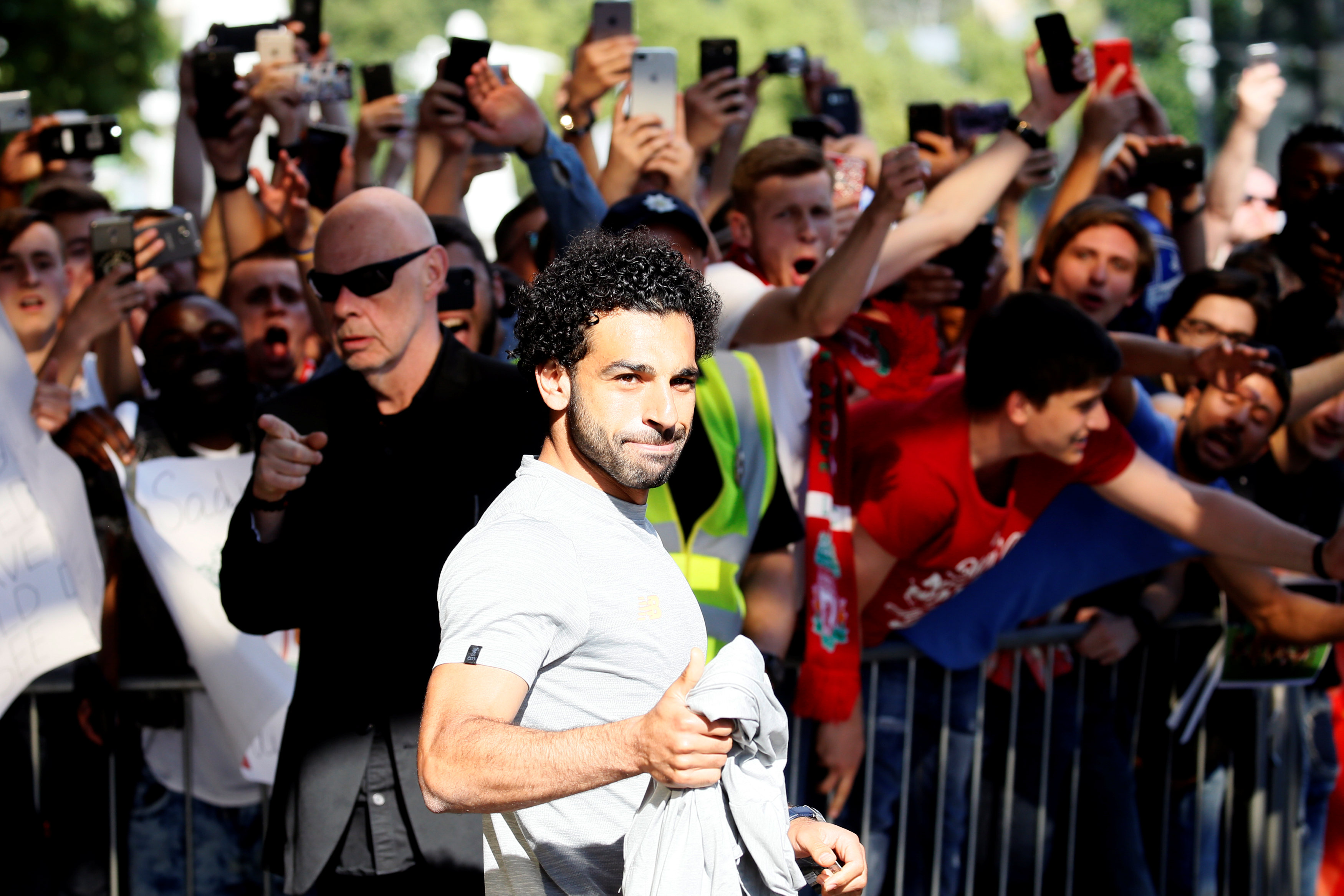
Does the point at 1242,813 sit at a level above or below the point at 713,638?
below

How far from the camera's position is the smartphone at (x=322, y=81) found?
205 inches

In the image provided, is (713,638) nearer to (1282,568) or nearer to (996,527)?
(996,527)

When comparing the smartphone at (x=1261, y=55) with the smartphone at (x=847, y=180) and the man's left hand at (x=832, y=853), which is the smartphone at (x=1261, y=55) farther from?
the man's left hand at (x=832, y=853)

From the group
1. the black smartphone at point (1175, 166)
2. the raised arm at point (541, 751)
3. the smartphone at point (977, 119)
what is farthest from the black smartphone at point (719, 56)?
the raised arm at point (541, 751)

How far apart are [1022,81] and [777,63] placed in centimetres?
4723

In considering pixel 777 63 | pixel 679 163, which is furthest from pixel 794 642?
pixel 777 63

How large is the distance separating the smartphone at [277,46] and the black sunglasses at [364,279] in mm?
2318

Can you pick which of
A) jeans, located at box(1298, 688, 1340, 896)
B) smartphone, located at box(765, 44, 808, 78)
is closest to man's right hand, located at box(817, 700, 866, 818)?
Answer: jeans, located at box(1298, 688, 1340, 896)

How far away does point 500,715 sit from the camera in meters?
1.84

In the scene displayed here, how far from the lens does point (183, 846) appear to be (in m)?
3.85

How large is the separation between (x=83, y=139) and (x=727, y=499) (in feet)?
10.2

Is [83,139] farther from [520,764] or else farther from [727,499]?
[520,764]

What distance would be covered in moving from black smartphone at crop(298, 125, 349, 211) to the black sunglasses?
1522 mm

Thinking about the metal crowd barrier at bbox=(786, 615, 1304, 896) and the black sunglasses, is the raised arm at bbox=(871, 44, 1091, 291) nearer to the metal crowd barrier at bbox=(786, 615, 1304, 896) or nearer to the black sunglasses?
the metal crowd barrier at bbox=(786, 615, 1304, 896)
